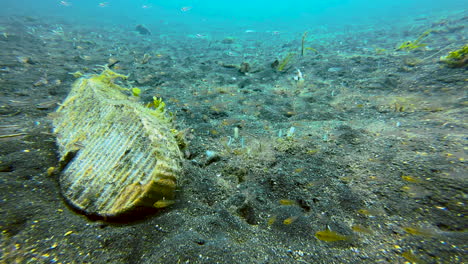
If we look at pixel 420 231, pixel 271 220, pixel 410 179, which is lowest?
pixel 271 220

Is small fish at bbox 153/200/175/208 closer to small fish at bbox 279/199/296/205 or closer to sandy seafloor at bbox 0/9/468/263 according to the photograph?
sandy seafloor at bbox 0/9/468/263

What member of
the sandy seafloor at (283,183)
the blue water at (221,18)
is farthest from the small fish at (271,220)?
the blue water at (221,18)

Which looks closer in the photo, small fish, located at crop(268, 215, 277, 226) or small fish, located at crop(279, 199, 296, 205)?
small fish, located at crop(268, 215, 277, 226)

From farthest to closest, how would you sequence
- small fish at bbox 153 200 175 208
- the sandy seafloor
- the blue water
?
the blue water, small fish at bbox 153 200 175 208, the sandy seafloor

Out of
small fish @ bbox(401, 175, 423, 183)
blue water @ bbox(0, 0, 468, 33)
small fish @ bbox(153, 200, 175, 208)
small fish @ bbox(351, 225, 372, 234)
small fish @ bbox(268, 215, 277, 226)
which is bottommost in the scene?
small fish @ bbox(268, 215, 277, 226)

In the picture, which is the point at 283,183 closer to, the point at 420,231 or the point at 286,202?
the point at 286,202

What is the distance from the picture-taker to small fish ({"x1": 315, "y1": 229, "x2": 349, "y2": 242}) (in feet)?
5.55

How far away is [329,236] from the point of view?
171 cm

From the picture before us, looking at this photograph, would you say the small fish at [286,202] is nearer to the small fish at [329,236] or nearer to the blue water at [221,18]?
the small fish at [329,236]

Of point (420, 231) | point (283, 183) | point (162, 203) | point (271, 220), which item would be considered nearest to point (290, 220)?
point (271, 220)

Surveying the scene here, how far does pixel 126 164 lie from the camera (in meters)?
1.96

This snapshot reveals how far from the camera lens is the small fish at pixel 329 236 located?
1.69 meters

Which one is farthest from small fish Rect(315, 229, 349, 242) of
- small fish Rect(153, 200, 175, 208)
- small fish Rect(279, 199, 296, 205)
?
small fish Rect(153, 200, 175, 208)

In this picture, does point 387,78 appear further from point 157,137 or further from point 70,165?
point 70,165
